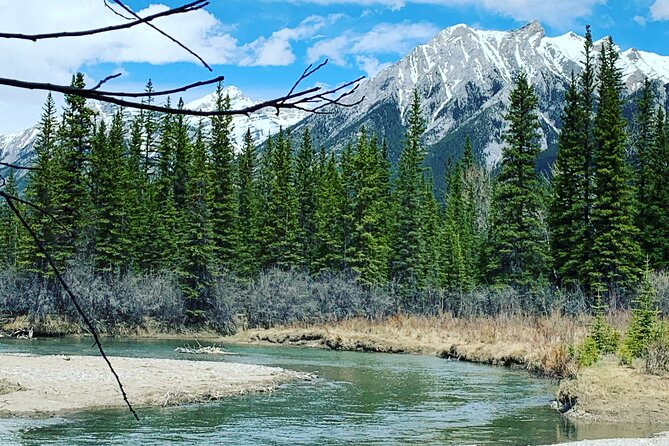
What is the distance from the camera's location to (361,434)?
14.8 metres

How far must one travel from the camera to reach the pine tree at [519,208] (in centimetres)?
4653

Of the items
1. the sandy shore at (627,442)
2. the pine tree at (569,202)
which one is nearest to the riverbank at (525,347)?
the sandy shore at (627,442)

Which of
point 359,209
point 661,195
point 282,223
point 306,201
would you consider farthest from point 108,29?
point 306,201

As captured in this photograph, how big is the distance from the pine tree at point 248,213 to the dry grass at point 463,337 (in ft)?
40.4

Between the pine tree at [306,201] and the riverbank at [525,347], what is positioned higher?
the pine tree at [306,201]

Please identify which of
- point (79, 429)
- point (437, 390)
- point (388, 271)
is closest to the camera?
point (79, 429)

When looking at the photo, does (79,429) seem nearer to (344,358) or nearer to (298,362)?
(298,362)

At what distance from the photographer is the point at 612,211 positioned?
42.6 meters

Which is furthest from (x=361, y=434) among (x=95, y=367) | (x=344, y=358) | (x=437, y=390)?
(x=344, y=358)

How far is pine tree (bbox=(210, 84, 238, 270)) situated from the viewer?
57500 millimetres

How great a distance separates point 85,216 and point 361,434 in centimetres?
4063

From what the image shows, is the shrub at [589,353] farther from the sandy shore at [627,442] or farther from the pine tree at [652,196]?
the pine tree at [652,196]

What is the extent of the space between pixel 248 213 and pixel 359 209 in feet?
44.1

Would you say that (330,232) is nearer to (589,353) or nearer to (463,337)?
(463,337)
